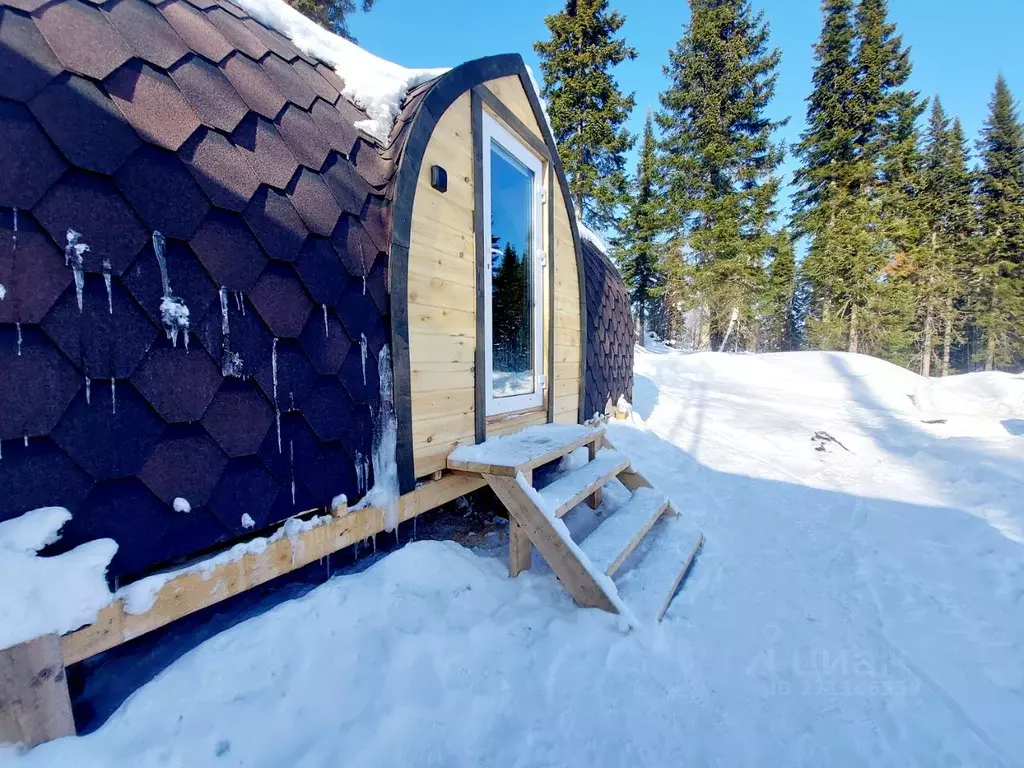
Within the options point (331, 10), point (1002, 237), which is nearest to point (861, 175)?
point (1002, 237)

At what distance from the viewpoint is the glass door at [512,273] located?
2561mm

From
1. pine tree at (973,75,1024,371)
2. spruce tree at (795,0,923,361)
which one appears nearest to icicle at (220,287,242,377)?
spruce tree at (795,0,923,361)

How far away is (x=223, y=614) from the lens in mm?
1524

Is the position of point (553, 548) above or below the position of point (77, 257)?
below

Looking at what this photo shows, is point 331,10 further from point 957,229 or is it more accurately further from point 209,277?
point 957,229

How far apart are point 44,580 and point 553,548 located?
1597 mm

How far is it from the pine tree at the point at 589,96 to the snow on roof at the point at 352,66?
35.8ft

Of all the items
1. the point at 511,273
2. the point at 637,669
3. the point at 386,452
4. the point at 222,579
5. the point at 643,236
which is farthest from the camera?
the point at 643,236

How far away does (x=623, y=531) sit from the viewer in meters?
2.28

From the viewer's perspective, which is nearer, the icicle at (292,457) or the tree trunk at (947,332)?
the icicle at (292,457)

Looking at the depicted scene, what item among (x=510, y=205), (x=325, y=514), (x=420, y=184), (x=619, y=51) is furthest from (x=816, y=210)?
(x=325, y=514)

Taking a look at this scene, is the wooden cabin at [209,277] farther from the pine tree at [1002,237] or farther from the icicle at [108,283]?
the pine tree at [1002,237]

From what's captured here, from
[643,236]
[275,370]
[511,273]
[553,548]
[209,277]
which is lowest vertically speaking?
[553,548]

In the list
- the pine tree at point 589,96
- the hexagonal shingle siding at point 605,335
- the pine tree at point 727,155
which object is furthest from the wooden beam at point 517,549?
the pine tree at point 727,155
